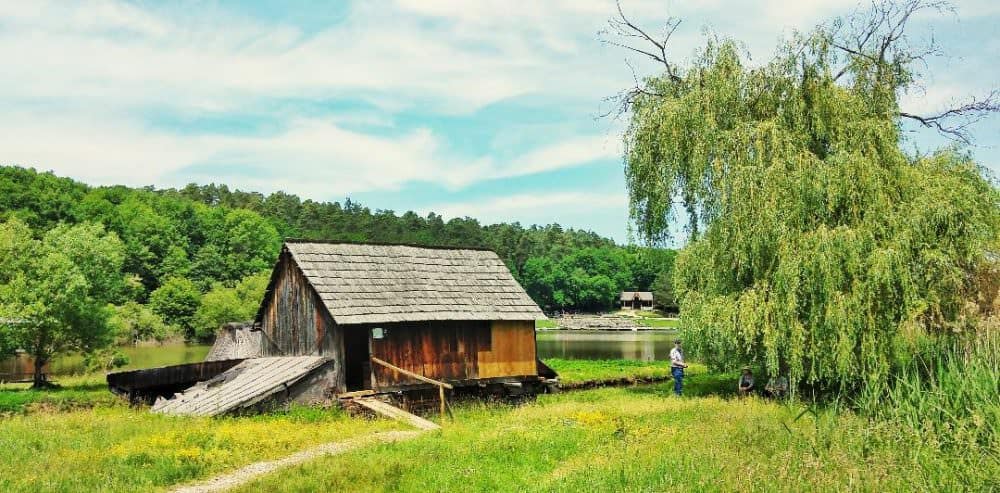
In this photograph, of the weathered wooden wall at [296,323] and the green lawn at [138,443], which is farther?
the weathered wooden wall at [296,323]

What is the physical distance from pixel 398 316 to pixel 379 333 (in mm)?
800

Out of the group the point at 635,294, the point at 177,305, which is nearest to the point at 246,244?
the point at 177,305

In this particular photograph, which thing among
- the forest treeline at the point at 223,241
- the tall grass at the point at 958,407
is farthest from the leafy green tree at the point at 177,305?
the tall grass at the point at 958,407

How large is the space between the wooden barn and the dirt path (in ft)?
15.6

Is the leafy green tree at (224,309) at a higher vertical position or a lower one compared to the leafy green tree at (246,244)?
lower

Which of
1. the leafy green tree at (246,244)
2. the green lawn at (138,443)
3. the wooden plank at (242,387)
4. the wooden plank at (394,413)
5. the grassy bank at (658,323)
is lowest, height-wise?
the grassy bank at (658,323)

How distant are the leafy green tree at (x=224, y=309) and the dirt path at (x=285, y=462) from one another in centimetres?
5575

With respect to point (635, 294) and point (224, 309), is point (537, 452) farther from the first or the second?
point (635, 294)

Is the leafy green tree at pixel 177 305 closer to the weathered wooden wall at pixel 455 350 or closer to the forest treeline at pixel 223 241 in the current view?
the forest treeline at pixel 223 241

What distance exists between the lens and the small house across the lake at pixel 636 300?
13200 cm

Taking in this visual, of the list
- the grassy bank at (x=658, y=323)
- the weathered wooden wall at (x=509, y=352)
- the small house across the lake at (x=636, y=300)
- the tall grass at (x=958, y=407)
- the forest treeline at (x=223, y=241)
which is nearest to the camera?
the tall grass at (x=958, y=407)

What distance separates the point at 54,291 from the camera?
98.4 feet

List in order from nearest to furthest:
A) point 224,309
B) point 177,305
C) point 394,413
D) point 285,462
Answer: point 285,462 → point 394,413 → point 224,309 → point 177,305

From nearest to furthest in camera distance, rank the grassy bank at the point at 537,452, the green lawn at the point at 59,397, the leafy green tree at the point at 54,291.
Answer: the grassy bank at the point at 537,452
the green lawn at the point at 59,397
the leafy green tree at the point at 54,291
